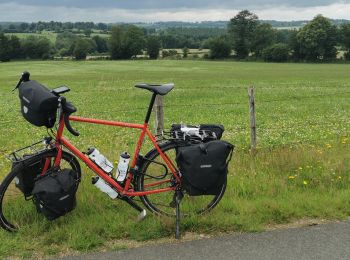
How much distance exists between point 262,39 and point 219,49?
14697mm

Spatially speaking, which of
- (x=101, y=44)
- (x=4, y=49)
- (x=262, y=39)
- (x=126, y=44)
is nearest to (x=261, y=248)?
(x=4, y=49)

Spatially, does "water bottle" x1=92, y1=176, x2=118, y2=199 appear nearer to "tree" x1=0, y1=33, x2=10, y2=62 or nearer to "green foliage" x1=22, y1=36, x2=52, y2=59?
"tree" x1=0, y1=33, x2=10, y2=62

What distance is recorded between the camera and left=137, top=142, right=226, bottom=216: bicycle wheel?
4973 mm

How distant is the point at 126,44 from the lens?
122750mm

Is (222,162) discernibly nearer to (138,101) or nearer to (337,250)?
(337,250)

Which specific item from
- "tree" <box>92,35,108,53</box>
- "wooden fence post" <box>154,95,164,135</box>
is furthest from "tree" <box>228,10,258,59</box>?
"wooden fence post" <box>154,95,164,135</box>

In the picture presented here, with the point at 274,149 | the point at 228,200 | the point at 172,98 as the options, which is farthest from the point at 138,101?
the point at 228,200

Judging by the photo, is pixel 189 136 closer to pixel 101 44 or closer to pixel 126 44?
pixel 126 44

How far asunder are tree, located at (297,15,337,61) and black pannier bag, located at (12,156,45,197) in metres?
111

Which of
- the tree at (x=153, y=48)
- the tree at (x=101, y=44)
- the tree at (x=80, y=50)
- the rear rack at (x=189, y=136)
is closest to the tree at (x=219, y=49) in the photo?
the tree at (x=153, y=48)

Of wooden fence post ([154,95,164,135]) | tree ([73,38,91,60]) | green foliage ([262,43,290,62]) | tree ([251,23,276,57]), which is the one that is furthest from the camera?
tree ([251,23,276,57])

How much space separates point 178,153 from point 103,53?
131324 mm

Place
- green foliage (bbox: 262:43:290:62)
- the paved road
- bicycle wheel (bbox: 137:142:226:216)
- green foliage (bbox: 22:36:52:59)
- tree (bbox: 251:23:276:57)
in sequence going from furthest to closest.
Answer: tree (bbox: 251:23:276:57) → green foliage (bbox: 22:36:52:59) → green foliage (bbox: 262:43:290:62) → bicycle wheel (bbox: 137:142:226:216) → the paved road

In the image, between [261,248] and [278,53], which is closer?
[261,248]
